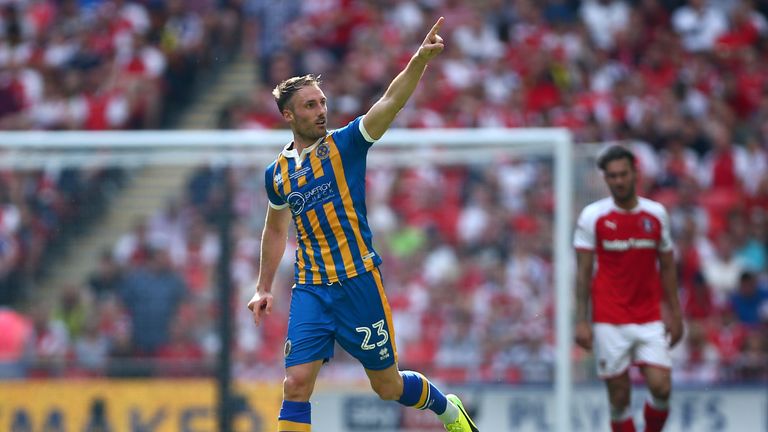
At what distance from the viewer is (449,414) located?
791cm

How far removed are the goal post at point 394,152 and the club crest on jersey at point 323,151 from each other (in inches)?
152

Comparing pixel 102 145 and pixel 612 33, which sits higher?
pixel 612 33

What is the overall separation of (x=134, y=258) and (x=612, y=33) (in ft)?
23.5

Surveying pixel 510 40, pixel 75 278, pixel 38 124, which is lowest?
pixel 75 278

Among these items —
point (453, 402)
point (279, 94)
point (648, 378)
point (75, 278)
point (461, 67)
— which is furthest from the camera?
point (461, 67)

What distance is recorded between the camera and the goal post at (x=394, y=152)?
36.0ft

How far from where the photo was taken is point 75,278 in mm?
11414

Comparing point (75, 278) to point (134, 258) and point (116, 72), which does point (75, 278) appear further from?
point (116, 72)

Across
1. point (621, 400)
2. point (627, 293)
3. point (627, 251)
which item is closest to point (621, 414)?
Answer: point (621, 400)

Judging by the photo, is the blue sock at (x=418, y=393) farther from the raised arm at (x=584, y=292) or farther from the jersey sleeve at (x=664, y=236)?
the jersey sleeve at (x=664, y=236)

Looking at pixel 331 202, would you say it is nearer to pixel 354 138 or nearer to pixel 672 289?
pixel 354 138

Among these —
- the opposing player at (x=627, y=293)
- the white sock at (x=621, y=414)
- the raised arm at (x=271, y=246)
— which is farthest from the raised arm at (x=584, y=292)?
the raised arm at (x=271, y=246)

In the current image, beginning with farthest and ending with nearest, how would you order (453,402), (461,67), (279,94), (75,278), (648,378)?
(461,67) → (75,278) → (648,378) → (453,402) → (279,94)

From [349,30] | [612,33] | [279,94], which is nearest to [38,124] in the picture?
[349,30]
